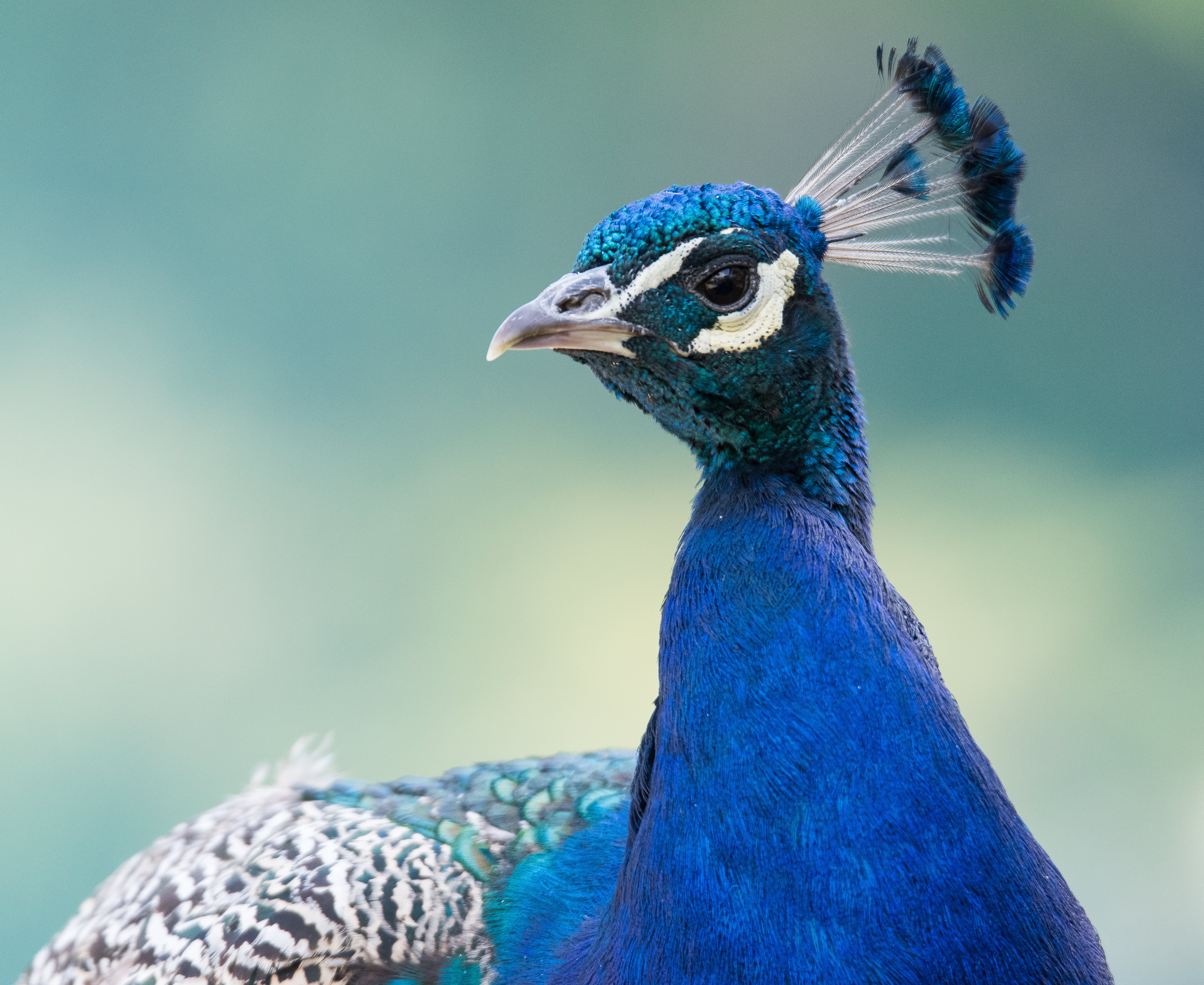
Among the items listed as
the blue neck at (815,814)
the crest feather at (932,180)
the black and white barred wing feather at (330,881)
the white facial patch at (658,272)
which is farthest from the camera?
the black and white barred wing feather at (330,881)

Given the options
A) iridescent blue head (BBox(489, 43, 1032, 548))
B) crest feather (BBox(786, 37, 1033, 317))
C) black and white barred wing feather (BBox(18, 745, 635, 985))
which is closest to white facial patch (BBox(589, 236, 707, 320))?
iridescent blue head (BBox(489, 43, 1032, 548))

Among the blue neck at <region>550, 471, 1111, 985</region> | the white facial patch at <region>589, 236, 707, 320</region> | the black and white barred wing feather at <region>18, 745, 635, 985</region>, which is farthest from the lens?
the black and white barred wing feather at <region>18, 745, 635, 985</region>

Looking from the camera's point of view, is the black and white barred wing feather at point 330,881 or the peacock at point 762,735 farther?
the black and white barred wing feather at point 330,881

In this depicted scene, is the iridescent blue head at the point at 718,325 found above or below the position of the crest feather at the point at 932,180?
below

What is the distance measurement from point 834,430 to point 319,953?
788 mm

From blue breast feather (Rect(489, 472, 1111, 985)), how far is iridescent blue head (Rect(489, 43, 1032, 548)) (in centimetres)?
6

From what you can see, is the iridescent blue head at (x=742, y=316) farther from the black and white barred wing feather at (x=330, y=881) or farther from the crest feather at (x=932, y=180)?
the black and white barred wing feather at (x=330, y=881)

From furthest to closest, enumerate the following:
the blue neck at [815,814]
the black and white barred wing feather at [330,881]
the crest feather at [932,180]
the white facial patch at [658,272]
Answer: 1. the black and white barred wing feather at [330,881]
2. the crest feather at [932,180]
3. the white facial patch at [658,272]
4. the blue neck at [815,814]

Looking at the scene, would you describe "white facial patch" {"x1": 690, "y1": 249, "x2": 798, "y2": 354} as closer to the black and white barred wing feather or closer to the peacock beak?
the peacock beak

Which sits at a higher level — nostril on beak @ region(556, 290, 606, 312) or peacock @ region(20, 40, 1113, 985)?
nostril on beak @ region(556, 290, 606, 312)

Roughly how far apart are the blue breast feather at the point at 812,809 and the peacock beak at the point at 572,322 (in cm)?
19

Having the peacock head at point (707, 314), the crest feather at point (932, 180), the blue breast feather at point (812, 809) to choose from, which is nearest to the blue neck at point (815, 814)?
the blue breast feather at point (812, 809)

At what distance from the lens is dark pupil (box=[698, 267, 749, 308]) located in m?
1.09

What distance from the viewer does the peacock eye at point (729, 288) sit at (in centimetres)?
109
